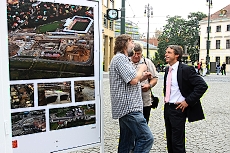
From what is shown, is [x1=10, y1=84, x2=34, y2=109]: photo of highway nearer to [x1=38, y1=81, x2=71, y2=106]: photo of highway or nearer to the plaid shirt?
[x1=38, y1=81, x2=71, y2=106]: photo of highway

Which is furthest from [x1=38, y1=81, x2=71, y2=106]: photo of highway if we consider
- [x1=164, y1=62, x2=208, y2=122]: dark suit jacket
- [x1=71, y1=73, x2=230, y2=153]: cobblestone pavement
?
[x1=71, y1=73, x2=230, y2=153]: cobblestone pavement

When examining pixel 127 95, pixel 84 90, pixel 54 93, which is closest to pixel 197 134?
pixel 127 95

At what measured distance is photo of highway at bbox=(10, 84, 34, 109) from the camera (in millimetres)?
2727

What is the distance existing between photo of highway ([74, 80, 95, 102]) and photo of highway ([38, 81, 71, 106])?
0.10 metres

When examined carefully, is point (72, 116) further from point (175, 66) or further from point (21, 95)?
point (175, 66)

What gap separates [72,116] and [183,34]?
7112cm

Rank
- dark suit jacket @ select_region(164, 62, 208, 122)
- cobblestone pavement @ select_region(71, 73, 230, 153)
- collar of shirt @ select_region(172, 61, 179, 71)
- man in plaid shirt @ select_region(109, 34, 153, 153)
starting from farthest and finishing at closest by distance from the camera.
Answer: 1. cobblestone pavement @ select_region(71, 73, 230, 153)
2. collar of shirt @ select_region(172, 61, 179, 71)
3. dark suit jacket @ select_region(164, 62, 208, 122)
4. man in plaid shirt @ select_region(109, 34, 153, 153)

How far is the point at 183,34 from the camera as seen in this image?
7131 centimetres

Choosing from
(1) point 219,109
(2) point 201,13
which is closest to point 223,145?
(1) point 219,109

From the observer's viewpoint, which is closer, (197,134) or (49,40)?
(49,40)

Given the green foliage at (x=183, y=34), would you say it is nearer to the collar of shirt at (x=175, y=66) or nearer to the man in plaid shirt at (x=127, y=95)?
the collar of shirt at (x=175, y=66)

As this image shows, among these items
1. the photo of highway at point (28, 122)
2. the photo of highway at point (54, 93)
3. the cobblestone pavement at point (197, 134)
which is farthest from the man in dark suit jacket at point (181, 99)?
the photo of highway at point (28, 122)

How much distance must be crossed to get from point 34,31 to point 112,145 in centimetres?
297

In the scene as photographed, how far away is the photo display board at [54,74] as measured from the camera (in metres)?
2.76
